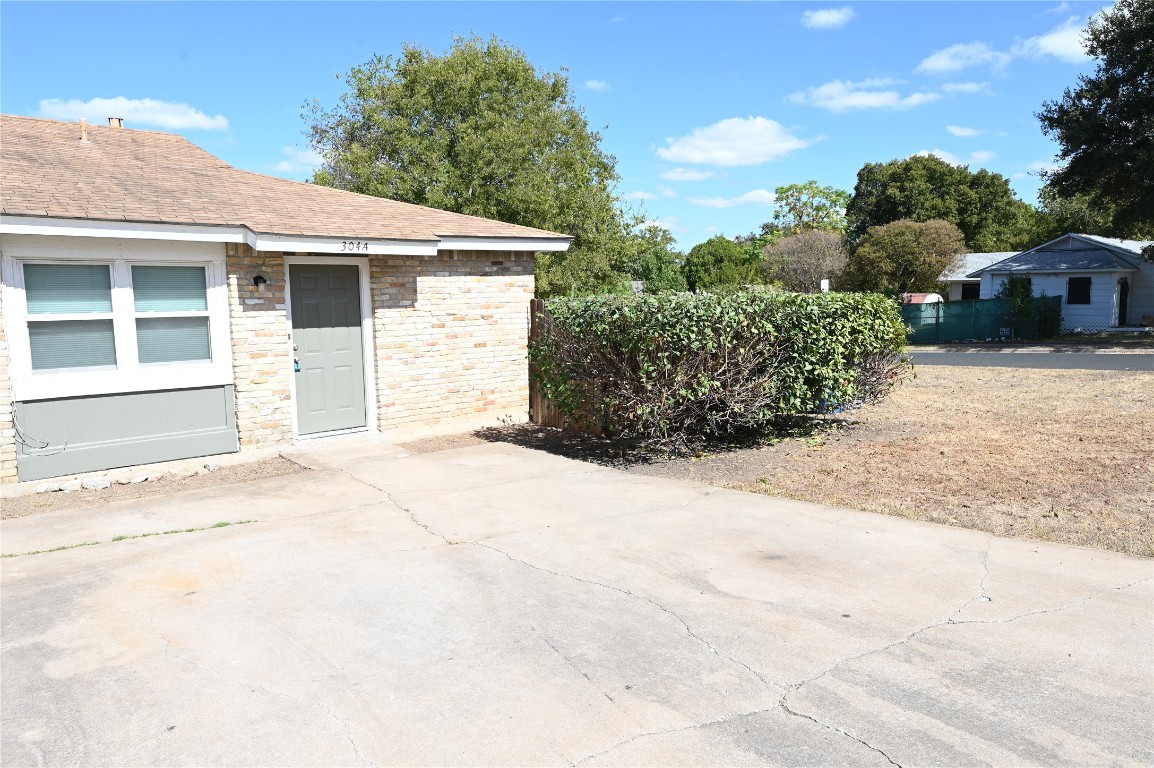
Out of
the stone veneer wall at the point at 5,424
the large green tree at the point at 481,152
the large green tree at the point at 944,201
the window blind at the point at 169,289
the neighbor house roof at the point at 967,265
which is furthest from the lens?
the large green tree at the point at 944,201

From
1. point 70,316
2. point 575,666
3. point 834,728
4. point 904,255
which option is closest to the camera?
point 834,728

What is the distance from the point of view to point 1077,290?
32625 millimetres

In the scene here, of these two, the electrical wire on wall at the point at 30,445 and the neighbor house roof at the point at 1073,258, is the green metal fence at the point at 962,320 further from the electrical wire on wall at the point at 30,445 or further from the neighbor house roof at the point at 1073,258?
the electrical wire on wall at the point at 30,445

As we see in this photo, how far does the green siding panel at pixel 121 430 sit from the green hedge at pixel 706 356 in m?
3.96

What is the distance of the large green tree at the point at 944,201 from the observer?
46.8 metres

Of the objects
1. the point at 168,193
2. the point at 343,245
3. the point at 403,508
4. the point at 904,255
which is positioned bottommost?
the point at 403,508

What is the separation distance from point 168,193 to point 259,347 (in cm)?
217

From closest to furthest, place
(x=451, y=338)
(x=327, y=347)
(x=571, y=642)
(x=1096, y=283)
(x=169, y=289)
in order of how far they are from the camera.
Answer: (x=571, y=642), (x=169, y=289), (x=327, y=347), (x=451, y=338), (x=1096, y=283)

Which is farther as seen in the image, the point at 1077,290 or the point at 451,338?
the point at 1077,290

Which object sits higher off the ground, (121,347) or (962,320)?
(121,347)

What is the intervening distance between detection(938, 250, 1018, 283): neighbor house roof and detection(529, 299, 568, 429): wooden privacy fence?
30.6m

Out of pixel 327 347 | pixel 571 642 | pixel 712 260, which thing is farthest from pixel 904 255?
pixel 571 642

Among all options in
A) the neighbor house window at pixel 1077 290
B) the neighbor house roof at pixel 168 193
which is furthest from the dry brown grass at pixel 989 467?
the neighbor house window at pixel 1077 290

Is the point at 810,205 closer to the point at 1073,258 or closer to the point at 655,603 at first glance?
the point at 1073,258
